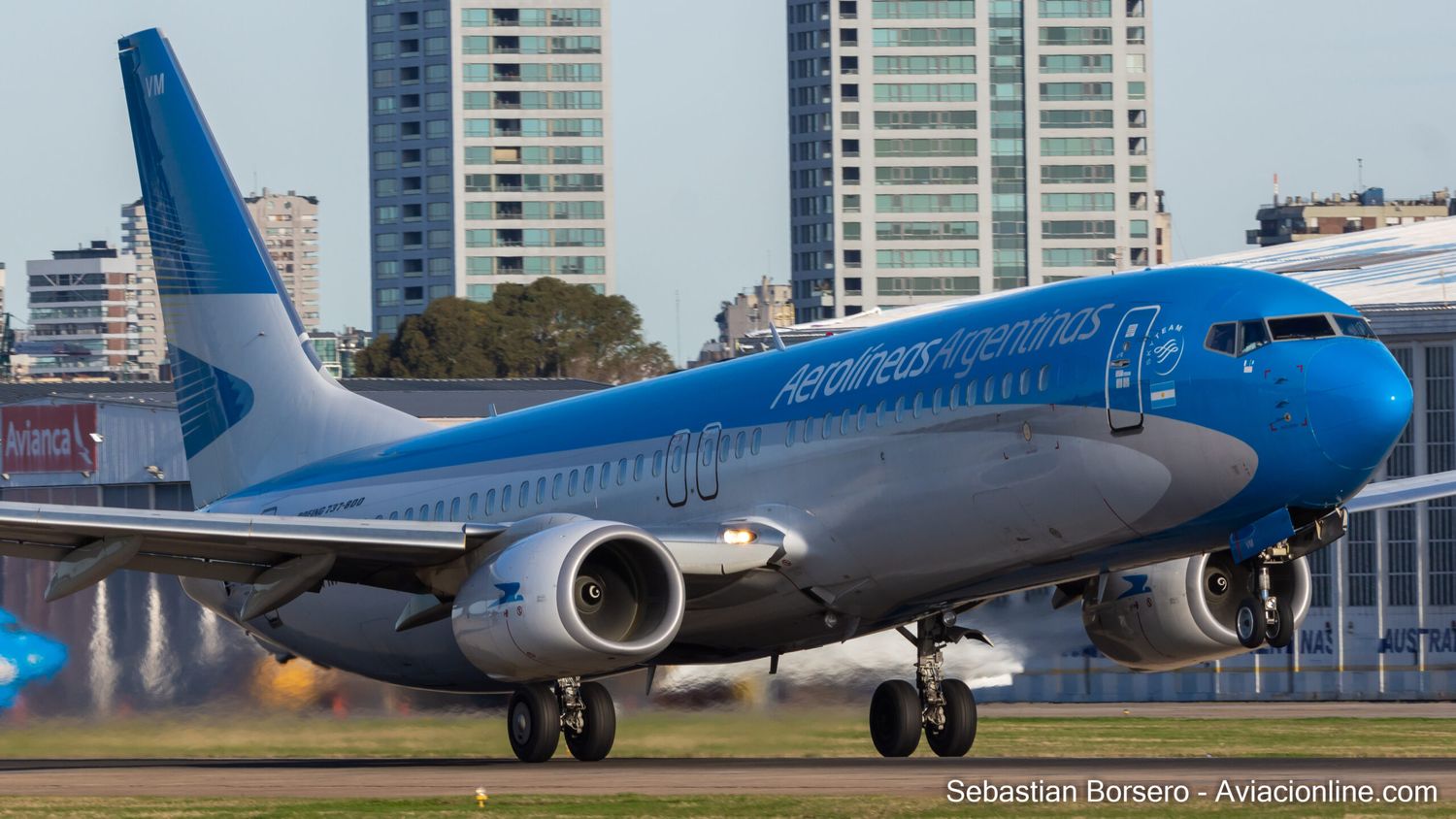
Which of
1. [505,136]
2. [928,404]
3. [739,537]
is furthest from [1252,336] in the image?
[505,136]

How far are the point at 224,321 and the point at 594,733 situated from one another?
969 cm

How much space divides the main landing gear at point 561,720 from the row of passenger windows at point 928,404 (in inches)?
167

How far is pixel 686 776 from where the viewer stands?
23344 millimetres

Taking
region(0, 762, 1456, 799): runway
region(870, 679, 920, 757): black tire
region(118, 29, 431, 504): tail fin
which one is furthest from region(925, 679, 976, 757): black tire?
region(118, 29, 431, 504): tail fin

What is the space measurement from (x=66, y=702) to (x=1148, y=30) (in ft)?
536

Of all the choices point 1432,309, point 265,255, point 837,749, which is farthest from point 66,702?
point 1432,309

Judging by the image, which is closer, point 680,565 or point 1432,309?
point 680,565

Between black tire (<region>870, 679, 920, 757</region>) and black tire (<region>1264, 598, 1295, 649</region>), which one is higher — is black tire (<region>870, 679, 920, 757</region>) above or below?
below

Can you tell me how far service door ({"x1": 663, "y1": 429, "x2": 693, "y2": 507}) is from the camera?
26.1m

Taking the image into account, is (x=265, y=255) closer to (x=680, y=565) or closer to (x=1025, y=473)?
(x=680, y=565)

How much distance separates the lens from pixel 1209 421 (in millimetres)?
21078

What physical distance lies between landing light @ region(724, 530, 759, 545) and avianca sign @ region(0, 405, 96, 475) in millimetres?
30528

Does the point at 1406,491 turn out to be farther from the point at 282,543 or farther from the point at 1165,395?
the point at 282,543

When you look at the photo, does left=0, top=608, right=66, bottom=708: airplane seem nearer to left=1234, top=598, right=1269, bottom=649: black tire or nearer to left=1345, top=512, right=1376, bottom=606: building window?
left=1234, top=598, right=1269, bottom=649: black tire
